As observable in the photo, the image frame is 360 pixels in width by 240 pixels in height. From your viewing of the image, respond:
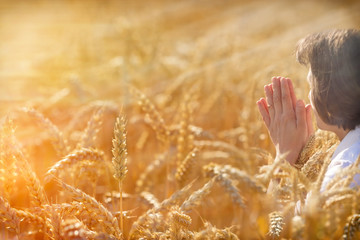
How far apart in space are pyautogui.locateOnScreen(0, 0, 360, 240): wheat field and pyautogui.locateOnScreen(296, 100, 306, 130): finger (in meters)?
0.07

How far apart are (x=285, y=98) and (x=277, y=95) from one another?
34mm

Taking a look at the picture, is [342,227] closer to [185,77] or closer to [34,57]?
[185,77]

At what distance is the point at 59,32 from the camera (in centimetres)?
673

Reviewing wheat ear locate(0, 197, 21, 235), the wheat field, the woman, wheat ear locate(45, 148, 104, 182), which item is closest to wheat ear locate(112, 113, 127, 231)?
the wheat field

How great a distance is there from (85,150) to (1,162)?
266 millimetres

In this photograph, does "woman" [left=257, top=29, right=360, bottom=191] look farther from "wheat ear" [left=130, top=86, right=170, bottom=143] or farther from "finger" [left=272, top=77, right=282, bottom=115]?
"wheat ear" [left=130, top=86, right=170, bottom=143]

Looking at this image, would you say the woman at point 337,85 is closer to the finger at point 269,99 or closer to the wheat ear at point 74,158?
the finger at point 269,99

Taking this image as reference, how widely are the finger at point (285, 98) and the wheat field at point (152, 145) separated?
141 millimetres

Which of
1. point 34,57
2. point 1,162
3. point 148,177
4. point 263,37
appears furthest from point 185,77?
point 263,37

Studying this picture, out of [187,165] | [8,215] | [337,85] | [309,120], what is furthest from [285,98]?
[8,215]

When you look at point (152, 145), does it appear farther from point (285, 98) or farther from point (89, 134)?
point (285, 98)

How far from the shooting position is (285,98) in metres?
1.38

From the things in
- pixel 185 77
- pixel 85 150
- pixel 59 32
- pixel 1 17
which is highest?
pixel 1 17

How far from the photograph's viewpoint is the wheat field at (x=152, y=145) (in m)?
1.04
